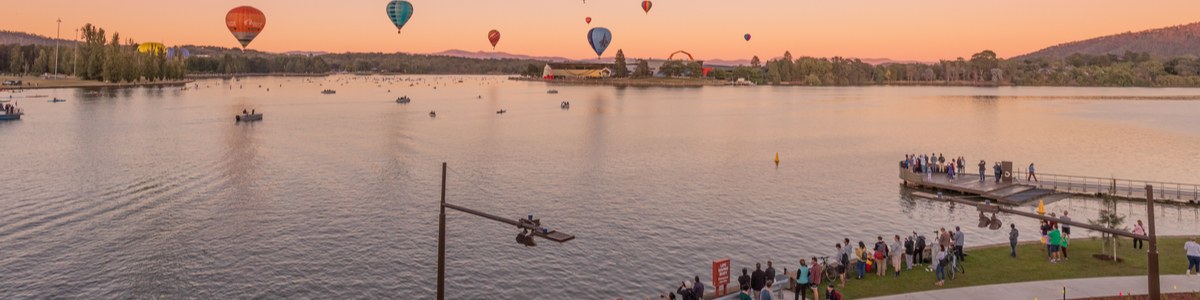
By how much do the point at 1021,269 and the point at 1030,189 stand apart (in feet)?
98.5

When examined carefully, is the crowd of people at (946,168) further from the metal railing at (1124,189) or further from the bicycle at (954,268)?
the bicycle at (954,268)

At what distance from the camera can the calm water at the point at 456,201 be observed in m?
37.9

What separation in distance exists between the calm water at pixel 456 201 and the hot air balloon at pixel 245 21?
45.9 metres

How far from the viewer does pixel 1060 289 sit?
28.6m

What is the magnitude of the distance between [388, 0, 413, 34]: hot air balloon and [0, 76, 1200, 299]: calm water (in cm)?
2692

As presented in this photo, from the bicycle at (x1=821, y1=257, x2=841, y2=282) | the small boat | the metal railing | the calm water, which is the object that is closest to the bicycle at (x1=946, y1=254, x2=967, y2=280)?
the bicycle at (x1=821, y1=257, x2=841, y2=282)

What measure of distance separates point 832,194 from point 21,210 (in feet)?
174

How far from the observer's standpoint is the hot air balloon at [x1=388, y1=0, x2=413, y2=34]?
489ft

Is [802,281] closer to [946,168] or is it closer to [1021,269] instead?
[1021,269]

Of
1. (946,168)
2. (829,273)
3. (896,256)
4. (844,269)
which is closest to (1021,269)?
(896,256)

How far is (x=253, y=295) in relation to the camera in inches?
1363

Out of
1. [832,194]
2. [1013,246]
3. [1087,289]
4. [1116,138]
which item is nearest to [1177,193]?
[832,194]

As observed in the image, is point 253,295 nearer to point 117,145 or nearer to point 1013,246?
point 1013,246

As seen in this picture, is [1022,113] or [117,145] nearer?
[117,145]
